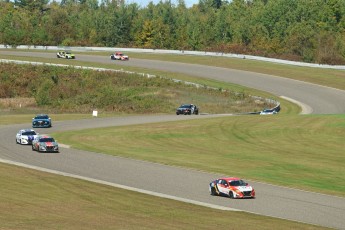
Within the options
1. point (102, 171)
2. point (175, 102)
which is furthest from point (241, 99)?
point (102, 171)

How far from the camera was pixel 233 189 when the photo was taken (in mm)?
41156

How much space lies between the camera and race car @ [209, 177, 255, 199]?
40.9 meters

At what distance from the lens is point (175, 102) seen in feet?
335

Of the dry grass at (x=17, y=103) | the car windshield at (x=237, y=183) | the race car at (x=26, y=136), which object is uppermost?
the car windshield at (x=237, y=183)

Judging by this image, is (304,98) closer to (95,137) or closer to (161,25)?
(95,137)

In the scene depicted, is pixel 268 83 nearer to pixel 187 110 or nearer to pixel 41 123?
pixel 187 110

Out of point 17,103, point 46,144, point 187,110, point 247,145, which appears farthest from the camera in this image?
point 17,103

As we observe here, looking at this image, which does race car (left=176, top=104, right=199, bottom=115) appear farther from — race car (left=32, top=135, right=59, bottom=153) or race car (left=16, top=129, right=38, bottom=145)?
race car (left=32, top=135, right=59, bottom=153)

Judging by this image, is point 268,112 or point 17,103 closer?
point 268,112

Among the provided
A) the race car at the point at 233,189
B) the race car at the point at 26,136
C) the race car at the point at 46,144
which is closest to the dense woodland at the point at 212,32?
the race car at the point at 26,136

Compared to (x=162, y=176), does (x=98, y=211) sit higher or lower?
higher

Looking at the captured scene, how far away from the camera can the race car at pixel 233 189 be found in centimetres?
4088

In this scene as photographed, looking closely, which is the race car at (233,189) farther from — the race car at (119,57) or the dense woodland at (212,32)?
the dense woodland at (212,32)

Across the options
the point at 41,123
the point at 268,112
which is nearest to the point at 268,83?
the point at 268,112
